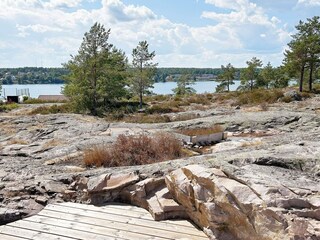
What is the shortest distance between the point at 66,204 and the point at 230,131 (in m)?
8.21

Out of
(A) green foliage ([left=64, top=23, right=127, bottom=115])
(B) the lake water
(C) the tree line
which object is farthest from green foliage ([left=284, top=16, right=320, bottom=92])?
(A) green foliage ([left=64, top=23, right=127, bottom=115])

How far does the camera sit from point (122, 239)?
4156mm

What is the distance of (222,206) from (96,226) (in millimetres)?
1644

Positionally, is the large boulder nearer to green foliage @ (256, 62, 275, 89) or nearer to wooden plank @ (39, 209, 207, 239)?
wooden plank @ (39, 209, 207, 239)

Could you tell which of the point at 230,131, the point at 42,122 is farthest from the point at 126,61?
the point at 230,131

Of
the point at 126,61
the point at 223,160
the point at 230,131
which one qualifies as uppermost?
the point at 126,61

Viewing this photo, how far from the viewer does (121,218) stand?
15.6ft

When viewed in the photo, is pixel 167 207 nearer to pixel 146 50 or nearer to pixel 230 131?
pixel 230 131

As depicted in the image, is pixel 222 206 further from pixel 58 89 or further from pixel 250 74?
pixel 58 89

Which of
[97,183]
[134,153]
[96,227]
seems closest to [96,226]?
[96,227]

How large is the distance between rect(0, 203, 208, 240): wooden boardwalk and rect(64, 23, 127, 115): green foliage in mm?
18897

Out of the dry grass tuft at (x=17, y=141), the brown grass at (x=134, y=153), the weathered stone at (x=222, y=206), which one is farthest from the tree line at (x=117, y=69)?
the weathered stone at (x=222, y=206)

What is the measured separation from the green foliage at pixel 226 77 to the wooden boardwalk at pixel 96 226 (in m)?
54.0

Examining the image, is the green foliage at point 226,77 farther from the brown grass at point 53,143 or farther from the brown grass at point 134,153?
the brown grass at point 134,153
